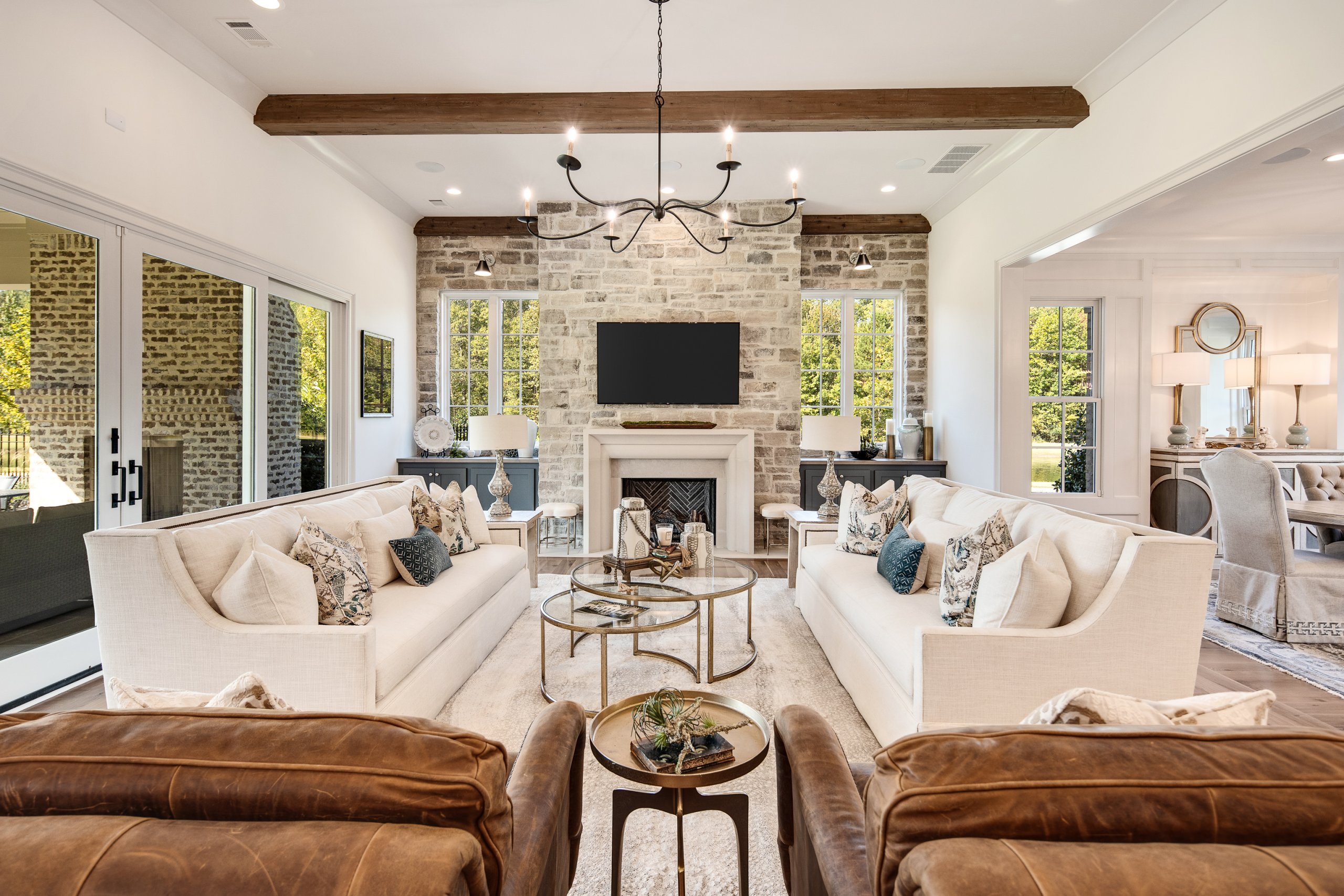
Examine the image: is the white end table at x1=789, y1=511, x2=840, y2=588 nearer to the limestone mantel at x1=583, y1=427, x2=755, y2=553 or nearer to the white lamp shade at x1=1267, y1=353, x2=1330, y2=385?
the limestone mantel at x1=583, y1=427, x2=755, y2=553

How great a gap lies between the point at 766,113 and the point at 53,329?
146 inches

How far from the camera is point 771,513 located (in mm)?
5281

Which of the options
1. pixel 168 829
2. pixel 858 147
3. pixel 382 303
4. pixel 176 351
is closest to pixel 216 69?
pixel 176 351

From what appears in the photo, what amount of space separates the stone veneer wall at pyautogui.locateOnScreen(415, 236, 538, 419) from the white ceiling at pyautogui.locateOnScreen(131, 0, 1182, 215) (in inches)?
63.6

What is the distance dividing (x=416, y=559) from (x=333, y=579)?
668 mm

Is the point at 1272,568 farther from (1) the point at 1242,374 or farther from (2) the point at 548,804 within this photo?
(2) the point at 548,804

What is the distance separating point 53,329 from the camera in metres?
2.83

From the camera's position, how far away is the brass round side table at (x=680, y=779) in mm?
1299

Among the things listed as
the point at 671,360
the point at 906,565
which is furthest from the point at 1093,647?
the point at 671,360

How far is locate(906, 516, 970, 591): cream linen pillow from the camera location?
2.87 metres

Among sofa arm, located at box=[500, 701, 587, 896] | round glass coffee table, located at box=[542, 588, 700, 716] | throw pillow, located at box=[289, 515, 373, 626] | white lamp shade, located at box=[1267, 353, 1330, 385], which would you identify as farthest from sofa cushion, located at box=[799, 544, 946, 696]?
white lamp shade, located at box=[1267, 353, 1330, 385]

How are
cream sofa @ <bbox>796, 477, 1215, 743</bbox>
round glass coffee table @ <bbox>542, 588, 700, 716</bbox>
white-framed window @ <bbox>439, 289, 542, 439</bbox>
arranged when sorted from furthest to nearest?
white-framed window @ <bbox>439, 289, 542, 439</bbox> → round glass coffee table @ <bbox>542, 588, 700, 716</bbox> → cream sofa @ <bbox>796, 477, 1215, 743</bbox>

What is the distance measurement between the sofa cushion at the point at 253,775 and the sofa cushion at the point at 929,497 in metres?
2.94

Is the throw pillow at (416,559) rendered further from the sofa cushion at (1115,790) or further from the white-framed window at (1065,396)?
the white-framed window at (1065,396)
